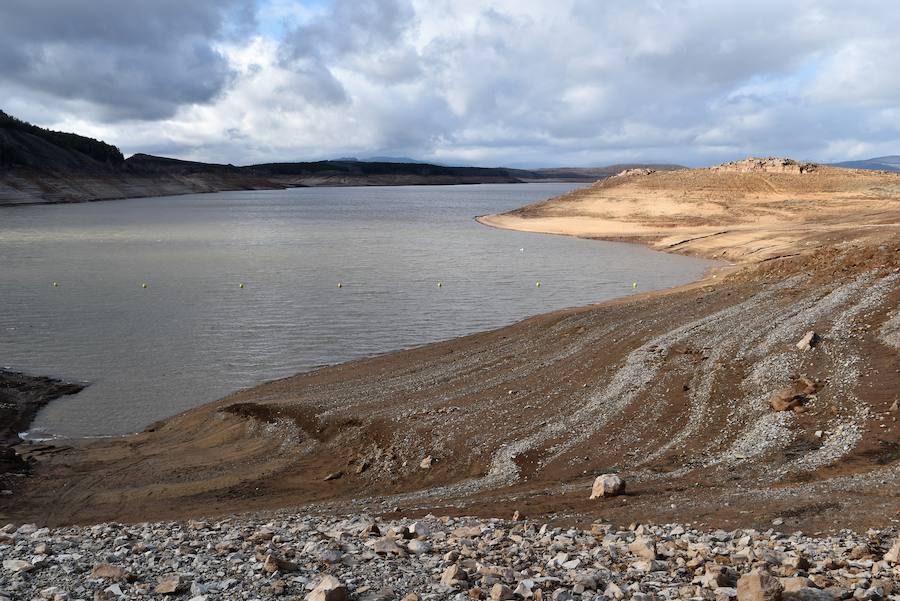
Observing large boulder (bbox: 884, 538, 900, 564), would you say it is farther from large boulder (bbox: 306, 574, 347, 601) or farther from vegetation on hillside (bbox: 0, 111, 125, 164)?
vegetation on hillside (bbox: 0, 111, 125, 164)

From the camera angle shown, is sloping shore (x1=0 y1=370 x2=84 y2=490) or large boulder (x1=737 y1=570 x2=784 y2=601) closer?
large boulder (x1=737 y1=570 x2=784 y2=601)

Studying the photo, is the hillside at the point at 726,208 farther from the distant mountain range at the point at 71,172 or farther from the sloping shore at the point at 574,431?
the distant mountain range at the point at 71,172

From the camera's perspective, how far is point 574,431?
1257cm

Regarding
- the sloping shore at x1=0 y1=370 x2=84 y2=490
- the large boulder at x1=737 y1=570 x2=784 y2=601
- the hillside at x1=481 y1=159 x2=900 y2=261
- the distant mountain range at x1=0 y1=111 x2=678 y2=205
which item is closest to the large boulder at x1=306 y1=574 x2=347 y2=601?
the large boulder at x1=737 y1=570 x2=784 y2=601

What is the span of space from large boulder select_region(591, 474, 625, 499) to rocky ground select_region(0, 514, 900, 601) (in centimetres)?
134

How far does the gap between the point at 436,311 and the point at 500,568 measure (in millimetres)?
19976

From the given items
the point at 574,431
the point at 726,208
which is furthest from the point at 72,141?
the point at 574,431

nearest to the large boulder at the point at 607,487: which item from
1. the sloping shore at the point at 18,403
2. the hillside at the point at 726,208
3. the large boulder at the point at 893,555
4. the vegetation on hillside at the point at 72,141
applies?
the large boulder at the point at 893,555

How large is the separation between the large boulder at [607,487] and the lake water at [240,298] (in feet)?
33.6

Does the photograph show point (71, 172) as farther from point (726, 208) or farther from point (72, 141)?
point (726, 208)

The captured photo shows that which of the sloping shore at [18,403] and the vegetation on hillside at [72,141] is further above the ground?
the vegetation on hillside at [72,141]

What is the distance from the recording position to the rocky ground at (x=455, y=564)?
5.70 m

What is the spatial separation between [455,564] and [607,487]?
3.33 meters

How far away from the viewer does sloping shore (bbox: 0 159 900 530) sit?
9.35 m
